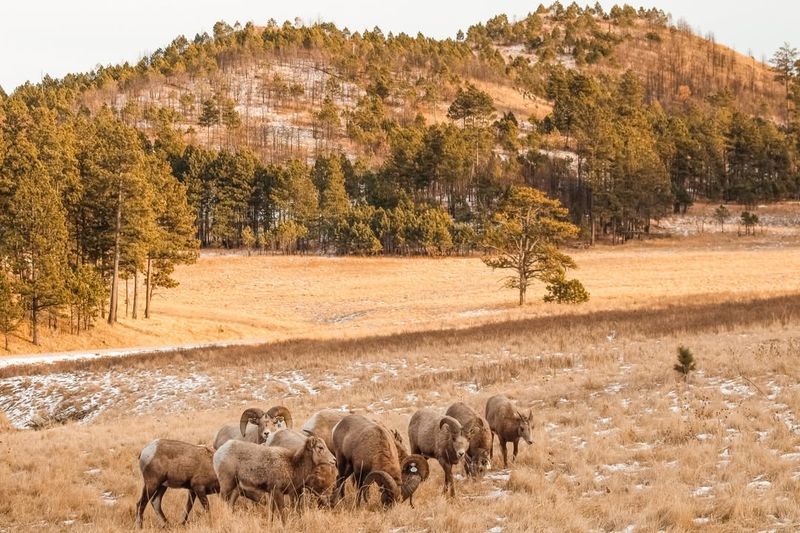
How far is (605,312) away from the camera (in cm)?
3650

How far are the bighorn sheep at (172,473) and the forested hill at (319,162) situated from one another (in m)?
32.4

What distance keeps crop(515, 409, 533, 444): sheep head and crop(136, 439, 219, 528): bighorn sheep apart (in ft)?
17.5

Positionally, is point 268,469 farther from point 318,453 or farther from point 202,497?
point 202,497

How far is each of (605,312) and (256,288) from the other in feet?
142

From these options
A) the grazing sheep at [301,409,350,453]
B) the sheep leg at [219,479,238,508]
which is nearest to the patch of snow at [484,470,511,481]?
the grazing sheep at [301,409,350,453]

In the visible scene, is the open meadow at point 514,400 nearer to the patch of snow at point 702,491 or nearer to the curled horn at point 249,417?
the patch of snow at point 702,491

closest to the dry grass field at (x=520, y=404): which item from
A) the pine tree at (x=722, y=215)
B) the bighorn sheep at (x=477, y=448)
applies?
the bighorn sheep at (x=477, y=448)

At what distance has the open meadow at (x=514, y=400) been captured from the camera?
8.68 m

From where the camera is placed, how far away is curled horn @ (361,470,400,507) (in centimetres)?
887

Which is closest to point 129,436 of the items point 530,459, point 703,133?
point 530,459

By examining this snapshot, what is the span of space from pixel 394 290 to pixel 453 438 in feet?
187

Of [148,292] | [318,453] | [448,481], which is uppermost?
[318,453]

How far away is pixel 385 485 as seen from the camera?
29.4 feet

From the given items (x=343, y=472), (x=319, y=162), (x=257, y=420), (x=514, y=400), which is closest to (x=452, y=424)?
(x=343, y=472)
